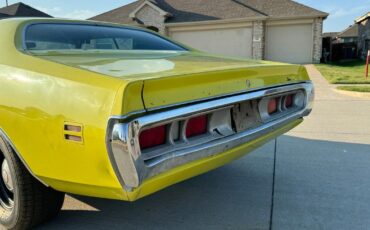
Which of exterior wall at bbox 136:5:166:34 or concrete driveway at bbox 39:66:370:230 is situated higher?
exterior wall at bbox 136:5:166:34

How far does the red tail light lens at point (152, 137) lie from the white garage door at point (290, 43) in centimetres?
2178

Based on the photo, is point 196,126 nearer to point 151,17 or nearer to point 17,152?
point 17,152

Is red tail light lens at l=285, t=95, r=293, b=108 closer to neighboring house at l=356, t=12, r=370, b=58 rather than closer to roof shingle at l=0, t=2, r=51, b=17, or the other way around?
roof shingle at l=0, t=2, r=51, b=17

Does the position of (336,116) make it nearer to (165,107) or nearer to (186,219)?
(186,219)

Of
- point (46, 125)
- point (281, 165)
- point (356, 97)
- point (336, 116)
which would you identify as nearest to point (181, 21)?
point (356, 97)

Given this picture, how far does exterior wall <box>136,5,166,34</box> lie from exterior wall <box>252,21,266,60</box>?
5.96 m

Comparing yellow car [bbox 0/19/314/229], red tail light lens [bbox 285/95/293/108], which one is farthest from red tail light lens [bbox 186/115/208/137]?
red tail light lens [bbox 285/95/293/108]

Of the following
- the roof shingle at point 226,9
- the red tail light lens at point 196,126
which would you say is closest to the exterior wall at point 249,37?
the roof shingle at point 226,9

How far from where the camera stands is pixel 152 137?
2043mm

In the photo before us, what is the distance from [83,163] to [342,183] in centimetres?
249

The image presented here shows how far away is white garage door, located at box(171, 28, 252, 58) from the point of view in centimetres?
2342

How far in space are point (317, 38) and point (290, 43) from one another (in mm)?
1562

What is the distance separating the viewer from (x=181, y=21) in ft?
80.2

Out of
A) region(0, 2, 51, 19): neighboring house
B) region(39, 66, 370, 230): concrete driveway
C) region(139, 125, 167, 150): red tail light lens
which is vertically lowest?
region(39, 66, 370, 230): concrete driveway
